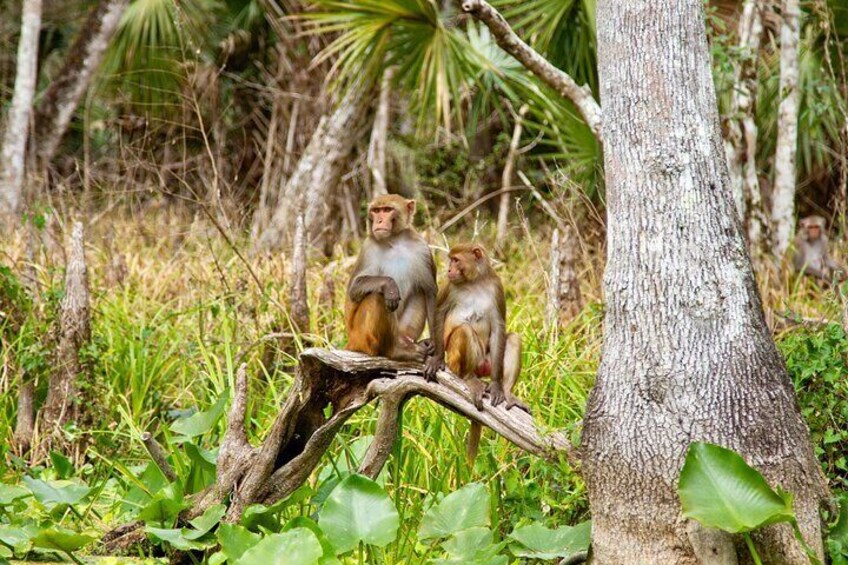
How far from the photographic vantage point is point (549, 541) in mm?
4273

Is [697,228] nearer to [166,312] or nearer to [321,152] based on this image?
[166,312]

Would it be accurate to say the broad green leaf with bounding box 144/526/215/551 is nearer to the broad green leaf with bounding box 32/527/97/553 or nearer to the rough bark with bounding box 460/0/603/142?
the broad green leaf with bounding box 32/527/97/553

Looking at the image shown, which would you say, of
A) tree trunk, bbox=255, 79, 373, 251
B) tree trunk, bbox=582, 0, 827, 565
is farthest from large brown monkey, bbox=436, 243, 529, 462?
tree trunk, bbox=255, 79, 373, 251

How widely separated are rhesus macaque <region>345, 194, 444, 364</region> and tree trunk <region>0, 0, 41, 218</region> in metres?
6.88

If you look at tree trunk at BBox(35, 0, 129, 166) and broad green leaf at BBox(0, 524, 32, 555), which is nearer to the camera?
broad green leaf at BBox(0, 524, 32, 555)

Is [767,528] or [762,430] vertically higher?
[762,430]

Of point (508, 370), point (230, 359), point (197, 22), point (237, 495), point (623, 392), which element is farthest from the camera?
point (197, 22)

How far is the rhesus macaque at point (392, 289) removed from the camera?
16.9 feet

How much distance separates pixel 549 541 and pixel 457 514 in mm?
382

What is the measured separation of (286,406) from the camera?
15.4 feet

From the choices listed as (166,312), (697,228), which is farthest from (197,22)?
(697,228)

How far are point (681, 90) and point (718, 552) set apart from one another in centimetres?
169

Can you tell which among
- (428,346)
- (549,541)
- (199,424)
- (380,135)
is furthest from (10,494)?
(380,135)

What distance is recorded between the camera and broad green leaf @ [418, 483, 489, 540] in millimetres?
4352
